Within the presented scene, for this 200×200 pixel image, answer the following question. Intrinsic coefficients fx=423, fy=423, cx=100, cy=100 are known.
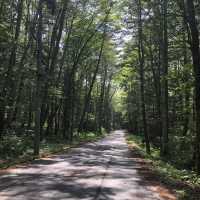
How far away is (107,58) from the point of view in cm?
6038

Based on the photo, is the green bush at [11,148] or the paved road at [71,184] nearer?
the paved road at [71,184]

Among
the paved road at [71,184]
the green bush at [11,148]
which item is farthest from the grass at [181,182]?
the green bush at [11,148]

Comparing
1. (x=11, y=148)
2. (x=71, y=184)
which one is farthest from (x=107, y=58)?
(x=71, y=184)

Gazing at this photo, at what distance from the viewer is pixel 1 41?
91.0 feet

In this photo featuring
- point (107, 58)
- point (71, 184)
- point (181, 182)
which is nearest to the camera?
point (71, 184)

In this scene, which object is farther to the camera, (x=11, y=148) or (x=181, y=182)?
(x=11, y=148)

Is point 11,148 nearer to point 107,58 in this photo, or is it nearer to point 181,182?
point 181,182

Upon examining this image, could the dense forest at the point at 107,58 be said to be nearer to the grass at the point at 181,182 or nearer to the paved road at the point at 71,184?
the grass at the point at 181,182

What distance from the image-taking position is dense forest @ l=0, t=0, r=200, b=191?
22.1 meters

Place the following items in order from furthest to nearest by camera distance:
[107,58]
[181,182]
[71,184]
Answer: [107,58] → [181,182] → [71,184]

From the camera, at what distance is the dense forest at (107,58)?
22062mm

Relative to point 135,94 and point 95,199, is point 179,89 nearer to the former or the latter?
point 95,199

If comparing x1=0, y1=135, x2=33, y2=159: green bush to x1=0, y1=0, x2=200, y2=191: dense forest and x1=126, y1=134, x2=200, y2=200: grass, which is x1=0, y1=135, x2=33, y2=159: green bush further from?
x1=126, y1=134, x2=200, y2=200: grass

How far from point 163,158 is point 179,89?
378 inches
